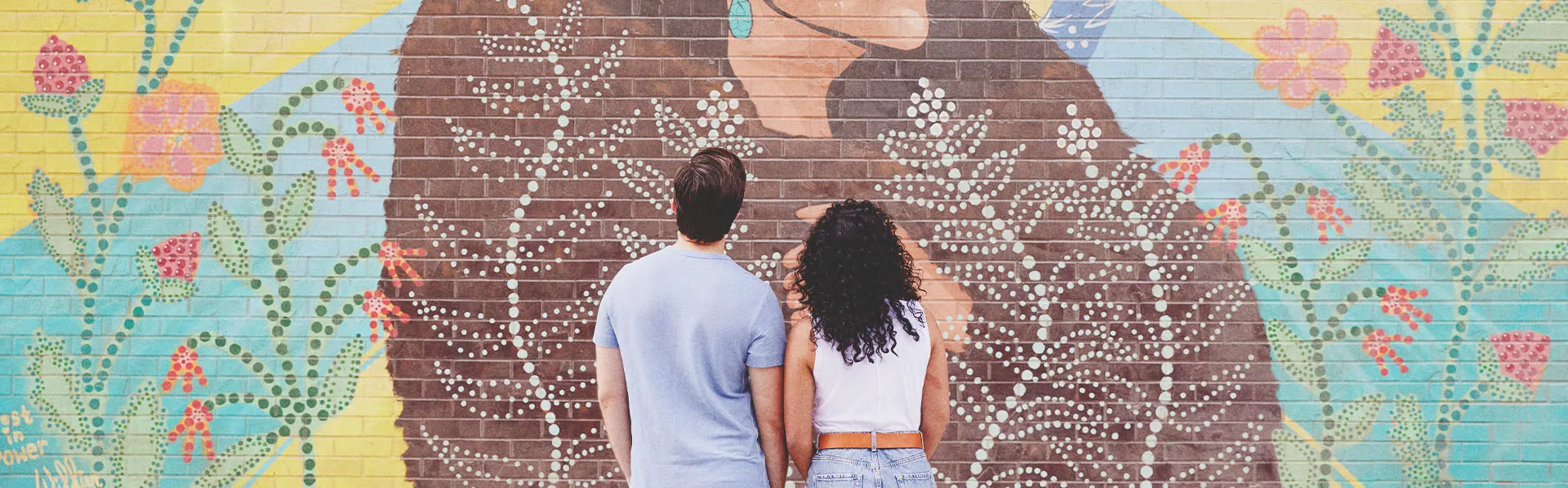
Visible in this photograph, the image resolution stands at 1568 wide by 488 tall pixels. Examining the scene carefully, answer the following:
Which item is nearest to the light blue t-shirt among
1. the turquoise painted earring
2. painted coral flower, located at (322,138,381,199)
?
the turquoise painted earring

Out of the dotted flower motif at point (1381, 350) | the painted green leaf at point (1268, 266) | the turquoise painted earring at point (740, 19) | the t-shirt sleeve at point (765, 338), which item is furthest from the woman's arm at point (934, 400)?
the dotted flower motif at point (1381, 350)

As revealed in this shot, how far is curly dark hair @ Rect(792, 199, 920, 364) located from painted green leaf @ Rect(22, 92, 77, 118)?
362 centimetres

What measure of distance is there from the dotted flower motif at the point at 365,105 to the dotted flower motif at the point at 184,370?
124cm

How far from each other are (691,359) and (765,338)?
0.21 metres

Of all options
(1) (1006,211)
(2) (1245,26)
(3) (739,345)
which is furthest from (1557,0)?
(3) (739,345)

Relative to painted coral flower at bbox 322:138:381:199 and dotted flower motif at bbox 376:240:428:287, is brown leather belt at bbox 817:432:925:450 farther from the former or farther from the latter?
painted coral flower at bbox 322:138:381:199

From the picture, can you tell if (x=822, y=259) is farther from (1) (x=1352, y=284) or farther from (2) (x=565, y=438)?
(1) (x=1352, y=284)

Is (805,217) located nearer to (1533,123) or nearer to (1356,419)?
(1356,419)

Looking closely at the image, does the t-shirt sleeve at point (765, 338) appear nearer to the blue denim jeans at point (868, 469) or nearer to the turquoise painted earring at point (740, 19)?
the blue denim jeans at point (868, 469)

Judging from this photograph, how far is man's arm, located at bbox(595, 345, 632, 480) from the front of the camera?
8.59 feet

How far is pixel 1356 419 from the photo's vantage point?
13.6 feet

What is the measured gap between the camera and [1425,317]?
4129mm

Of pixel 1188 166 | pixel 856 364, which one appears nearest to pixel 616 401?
pixel 856 364

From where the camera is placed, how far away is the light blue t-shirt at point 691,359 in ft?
8.11
